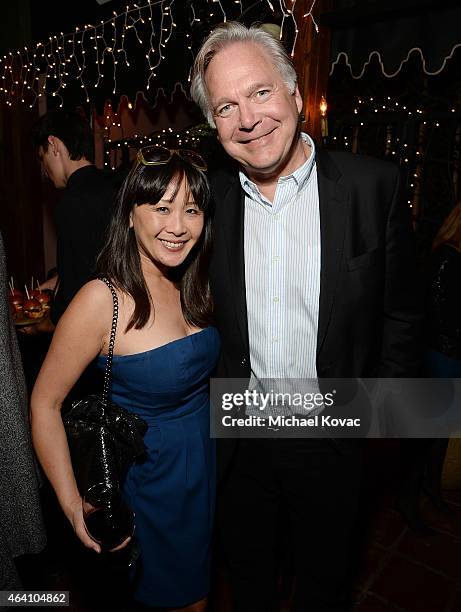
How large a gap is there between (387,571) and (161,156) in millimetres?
2472

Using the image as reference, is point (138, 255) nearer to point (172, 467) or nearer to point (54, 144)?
point (172, 467)

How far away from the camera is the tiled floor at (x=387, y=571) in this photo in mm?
2545

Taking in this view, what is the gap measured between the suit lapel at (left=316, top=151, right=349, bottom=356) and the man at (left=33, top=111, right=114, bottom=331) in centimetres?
145

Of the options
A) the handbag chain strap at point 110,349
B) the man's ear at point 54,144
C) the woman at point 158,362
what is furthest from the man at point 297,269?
the man's ear at point 54,144

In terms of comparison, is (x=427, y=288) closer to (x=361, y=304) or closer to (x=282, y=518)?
(x=361, y=304)

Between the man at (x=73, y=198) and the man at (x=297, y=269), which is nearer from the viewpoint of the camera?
the man at (x=297, y=269)

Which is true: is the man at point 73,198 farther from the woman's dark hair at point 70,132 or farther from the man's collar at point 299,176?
the man's collar at point 299,176

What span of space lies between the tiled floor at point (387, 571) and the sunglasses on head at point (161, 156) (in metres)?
2.01

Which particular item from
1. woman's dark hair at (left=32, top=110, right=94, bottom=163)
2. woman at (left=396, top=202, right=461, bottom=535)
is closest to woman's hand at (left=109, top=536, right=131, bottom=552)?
woman at (left=396, top=202, right=461, bottom=535)

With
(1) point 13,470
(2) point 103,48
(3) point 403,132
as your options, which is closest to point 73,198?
(1) point 13,470

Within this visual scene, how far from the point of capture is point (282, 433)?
1937 millimetres

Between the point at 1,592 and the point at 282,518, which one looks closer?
the point at 1,592

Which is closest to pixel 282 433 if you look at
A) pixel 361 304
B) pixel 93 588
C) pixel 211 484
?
pixel 211 484

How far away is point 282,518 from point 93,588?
1101 mm
